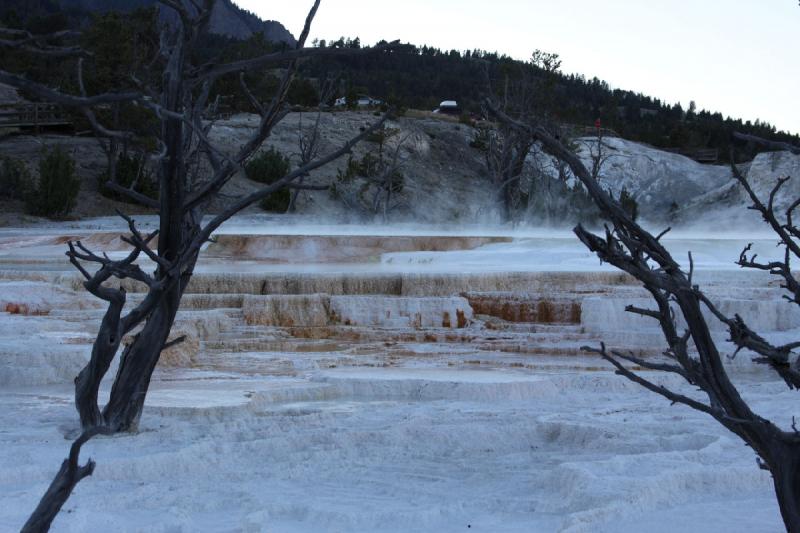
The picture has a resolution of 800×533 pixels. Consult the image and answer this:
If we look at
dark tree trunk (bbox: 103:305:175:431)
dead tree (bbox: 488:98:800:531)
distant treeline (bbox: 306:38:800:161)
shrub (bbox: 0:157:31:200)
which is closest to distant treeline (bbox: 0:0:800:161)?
distant treeline (bbox: 306:38:800:161)

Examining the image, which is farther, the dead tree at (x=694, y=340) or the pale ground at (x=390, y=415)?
the pale ground at (x=390, y=415)

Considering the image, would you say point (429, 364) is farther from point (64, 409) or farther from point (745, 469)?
point (745, 469)

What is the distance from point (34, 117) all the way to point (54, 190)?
269 inches

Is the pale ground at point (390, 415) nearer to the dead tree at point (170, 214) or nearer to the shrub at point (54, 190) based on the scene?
the dead tree at point (170, 214)

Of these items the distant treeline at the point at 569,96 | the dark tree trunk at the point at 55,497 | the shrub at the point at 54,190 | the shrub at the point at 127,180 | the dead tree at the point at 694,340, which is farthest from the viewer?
the distant treeline at the point at 569,96

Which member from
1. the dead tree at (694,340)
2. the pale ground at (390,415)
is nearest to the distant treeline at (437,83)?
the pale ground at (390,415)

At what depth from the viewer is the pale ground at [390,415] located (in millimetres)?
4133

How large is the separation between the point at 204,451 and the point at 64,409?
140cm

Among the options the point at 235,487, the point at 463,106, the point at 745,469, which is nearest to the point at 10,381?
the point at 235,487

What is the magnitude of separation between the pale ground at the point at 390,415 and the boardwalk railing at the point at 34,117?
1347 centimetres

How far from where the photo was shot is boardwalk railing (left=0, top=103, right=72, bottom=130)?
24172 millimetres

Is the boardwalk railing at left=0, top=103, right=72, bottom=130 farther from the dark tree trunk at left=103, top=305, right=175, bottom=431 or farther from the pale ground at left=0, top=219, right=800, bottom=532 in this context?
the dark tree trunk at left=103, top=305, right=175, bottom=431

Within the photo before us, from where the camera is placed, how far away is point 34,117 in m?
24.7

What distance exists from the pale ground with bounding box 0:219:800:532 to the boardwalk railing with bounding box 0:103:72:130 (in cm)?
1347
